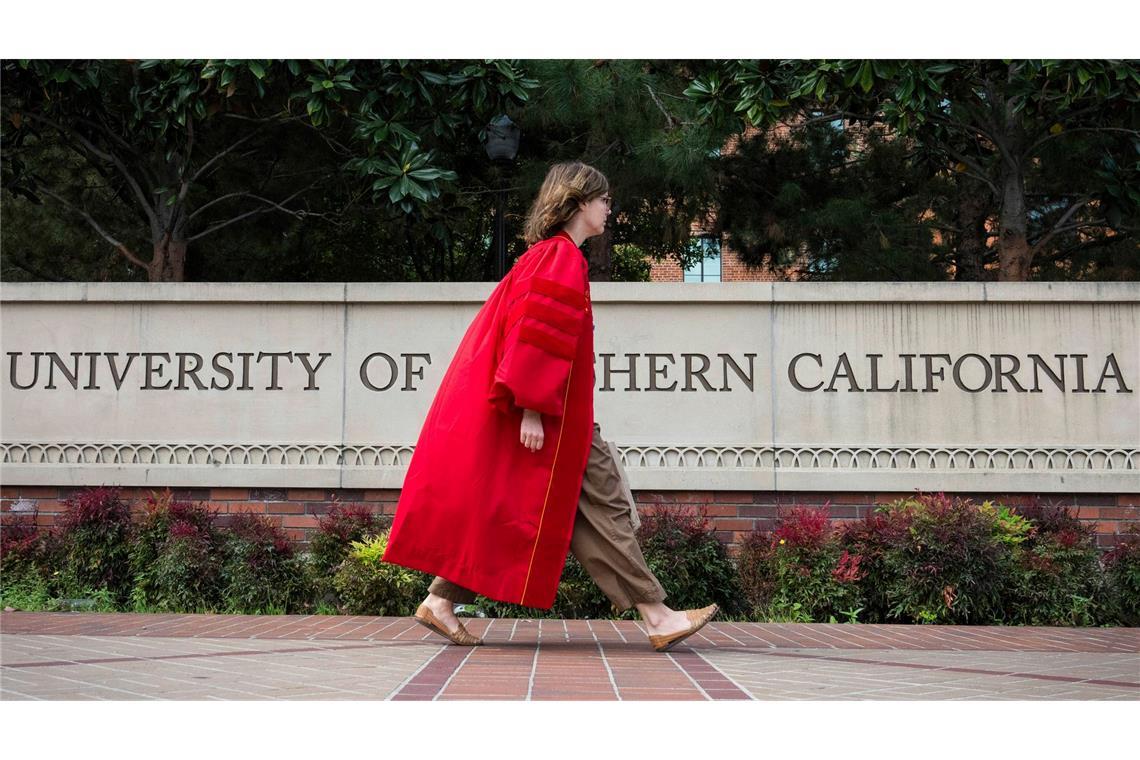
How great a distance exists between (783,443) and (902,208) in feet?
19.0

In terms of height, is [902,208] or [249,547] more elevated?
[902,208]

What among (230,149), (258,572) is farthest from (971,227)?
(258,572)

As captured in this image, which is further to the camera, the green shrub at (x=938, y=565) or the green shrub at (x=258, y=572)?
the green shrub at (x=258, y=572)

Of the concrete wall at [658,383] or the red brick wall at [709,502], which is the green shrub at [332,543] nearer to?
the red brick wall at [709,502]

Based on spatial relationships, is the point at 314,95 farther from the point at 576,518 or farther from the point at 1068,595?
the point at 1068,595

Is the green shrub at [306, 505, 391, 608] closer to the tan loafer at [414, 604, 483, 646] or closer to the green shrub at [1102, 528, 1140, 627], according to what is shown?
the tan loafer at [414, 604, 483, 646]

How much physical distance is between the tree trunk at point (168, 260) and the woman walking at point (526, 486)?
6.01 m

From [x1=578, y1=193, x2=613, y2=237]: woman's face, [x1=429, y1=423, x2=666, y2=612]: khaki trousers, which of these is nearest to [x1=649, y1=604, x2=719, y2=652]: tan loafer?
[x1=429, y1=423, x2=666, y2=612]: khaki trousers

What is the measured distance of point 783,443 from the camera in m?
7.17

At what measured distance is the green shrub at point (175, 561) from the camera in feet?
20.6

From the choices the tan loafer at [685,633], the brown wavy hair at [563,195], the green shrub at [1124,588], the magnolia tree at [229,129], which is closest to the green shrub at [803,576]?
the green shrub at [1124,588]

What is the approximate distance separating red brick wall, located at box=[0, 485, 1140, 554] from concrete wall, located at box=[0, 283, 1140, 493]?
85 millimetres

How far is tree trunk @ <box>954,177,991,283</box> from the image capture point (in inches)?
432

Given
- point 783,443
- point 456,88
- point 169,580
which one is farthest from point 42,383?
point 783,443
